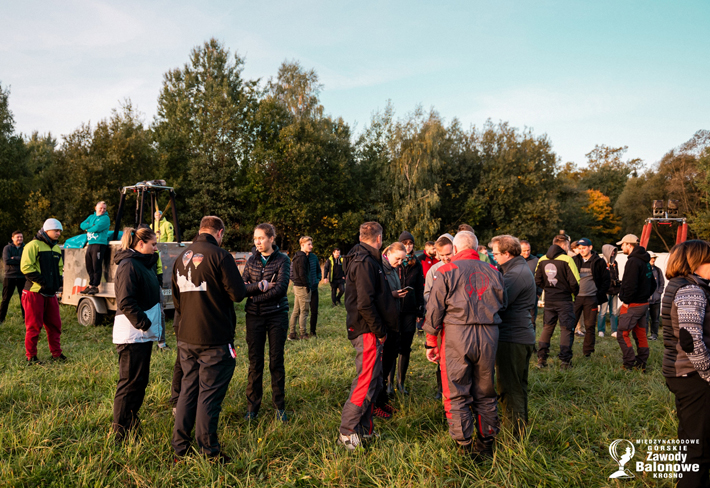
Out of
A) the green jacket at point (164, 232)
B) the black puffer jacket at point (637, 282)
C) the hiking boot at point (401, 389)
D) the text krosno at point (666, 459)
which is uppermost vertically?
the green jacket at point (164, 232)

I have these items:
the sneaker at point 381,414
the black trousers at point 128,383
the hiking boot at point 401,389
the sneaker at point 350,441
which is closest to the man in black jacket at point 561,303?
the hiking boot at point 401,389

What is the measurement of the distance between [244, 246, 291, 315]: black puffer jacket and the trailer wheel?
5.81 meters

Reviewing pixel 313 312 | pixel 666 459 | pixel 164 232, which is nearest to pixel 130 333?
pixel 666 459

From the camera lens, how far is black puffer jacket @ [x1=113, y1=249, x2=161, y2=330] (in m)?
3.49

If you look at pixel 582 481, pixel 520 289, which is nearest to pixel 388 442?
pixel 582 481

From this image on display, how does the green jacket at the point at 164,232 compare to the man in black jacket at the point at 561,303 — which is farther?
the green jacket at the point at 164,232

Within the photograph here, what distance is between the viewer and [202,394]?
3.24 m

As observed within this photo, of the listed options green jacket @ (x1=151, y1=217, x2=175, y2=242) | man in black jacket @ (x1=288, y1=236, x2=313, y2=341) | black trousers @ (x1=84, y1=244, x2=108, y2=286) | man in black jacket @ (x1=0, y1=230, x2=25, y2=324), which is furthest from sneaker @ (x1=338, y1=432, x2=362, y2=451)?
man in black jacket @ (x1=0, y1=230, x2=25, y2=324)

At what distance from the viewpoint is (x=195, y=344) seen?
129 inches

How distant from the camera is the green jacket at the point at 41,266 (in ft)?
19.9

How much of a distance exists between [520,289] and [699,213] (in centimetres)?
Answer: 3485

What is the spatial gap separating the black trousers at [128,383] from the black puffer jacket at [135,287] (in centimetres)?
26

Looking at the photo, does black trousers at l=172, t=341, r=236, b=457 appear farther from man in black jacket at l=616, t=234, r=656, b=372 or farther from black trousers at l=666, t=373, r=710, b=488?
man in black jacket at l=616, t=234, r=656, b=372

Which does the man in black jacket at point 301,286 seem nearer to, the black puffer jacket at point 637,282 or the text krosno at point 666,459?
the black puffer jacket at point 637,282
